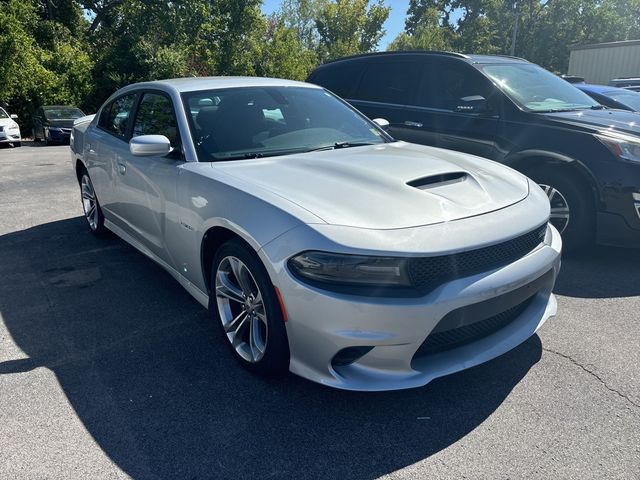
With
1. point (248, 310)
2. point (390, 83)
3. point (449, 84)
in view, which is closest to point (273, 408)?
point (248, 310)

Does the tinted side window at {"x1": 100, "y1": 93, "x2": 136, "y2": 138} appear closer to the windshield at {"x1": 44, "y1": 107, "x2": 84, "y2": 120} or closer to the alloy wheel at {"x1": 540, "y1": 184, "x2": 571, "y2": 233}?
the alloy wheel at {"x1": 540, "y1": 184, "x2": 571, "y2": 233}

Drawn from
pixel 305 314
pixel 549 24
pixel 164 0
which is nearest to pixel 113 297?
pixel 305 314

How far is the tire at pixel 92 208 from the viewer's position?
18.2ft

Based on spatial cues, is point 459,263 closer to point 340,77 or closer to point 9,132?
point 340,77

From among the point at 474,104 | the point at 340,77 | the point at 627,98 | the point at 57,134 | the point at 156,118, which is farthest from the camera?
the point at 57,134

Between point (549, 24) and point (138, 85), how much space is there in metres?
51.3

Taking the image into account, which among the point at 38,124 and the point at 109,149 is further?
the point at 38,124

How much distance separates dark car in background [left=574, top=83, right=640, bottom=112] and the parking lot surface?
555 centimetres

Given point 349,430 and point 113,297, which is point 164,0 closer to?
point 113,297

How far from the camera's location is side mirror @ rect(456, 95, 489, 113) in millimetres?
5371

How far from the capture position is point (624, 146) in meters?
4.54

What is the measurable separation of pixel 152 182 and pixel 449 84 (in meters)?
3.54

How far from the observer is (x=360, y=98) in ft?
22.3

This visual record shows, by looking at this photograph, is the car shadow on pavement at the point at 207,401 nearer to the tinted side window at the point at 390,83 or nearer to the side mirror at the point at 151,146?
the side mirror at the point at 151,146
